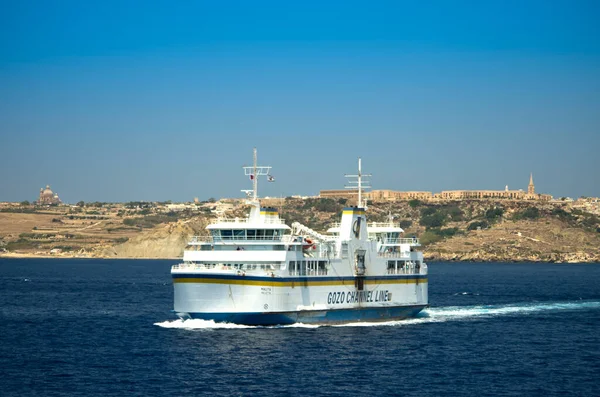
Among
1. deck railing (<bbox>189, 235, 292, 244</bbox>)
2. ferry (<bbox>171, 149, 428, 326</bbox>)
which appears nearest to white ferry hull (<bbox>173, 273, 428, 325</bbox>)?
ferry (<bbox>171, 149, 428, 326</bbox>)

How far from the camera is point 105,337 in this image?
183 feet

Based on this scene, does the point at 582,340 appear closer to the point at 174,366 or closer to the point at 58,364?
the point at 174,366

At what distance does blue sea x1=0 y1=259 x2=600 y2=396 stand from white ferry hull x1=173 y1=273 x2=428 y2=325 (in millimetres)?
825

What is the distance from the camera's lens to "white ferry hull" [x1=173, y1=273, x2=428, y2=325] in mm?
53125

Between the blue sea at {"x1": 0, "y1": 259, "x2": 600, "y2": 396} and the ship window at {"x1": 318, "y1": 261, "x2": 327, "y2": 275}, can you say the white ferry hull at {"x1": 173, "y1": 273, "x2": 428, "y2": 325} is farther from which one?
the blue sea at {"x1": 0, "y1": 259, "x2": 600, "y2": 396}

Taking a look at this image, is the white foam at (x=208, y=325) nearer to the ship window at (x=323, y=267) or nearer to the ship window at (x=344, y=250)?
the ship window at (x=323, y=267)

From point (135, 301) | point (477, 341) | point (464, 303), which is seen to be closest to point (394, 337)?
point (477, 341)

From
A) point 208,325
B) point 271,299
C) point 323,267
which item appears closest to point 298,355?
point 271,299

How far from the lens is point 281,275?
54.2m

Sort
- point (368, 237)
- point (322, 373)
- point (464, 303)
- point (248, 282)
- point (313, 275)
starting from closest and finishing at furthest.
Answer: point (322, 373)
point (248, 282)
point (313, 275)
point (368, 237)
point (464, 303)

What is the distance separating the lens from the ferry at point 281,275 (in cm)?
5338

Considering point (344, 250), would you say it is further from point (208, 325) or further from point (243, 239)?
point (208, 325)

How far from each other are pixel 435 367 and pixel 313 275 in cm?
1188

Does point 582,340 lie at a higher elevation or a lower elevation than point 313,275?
lower
